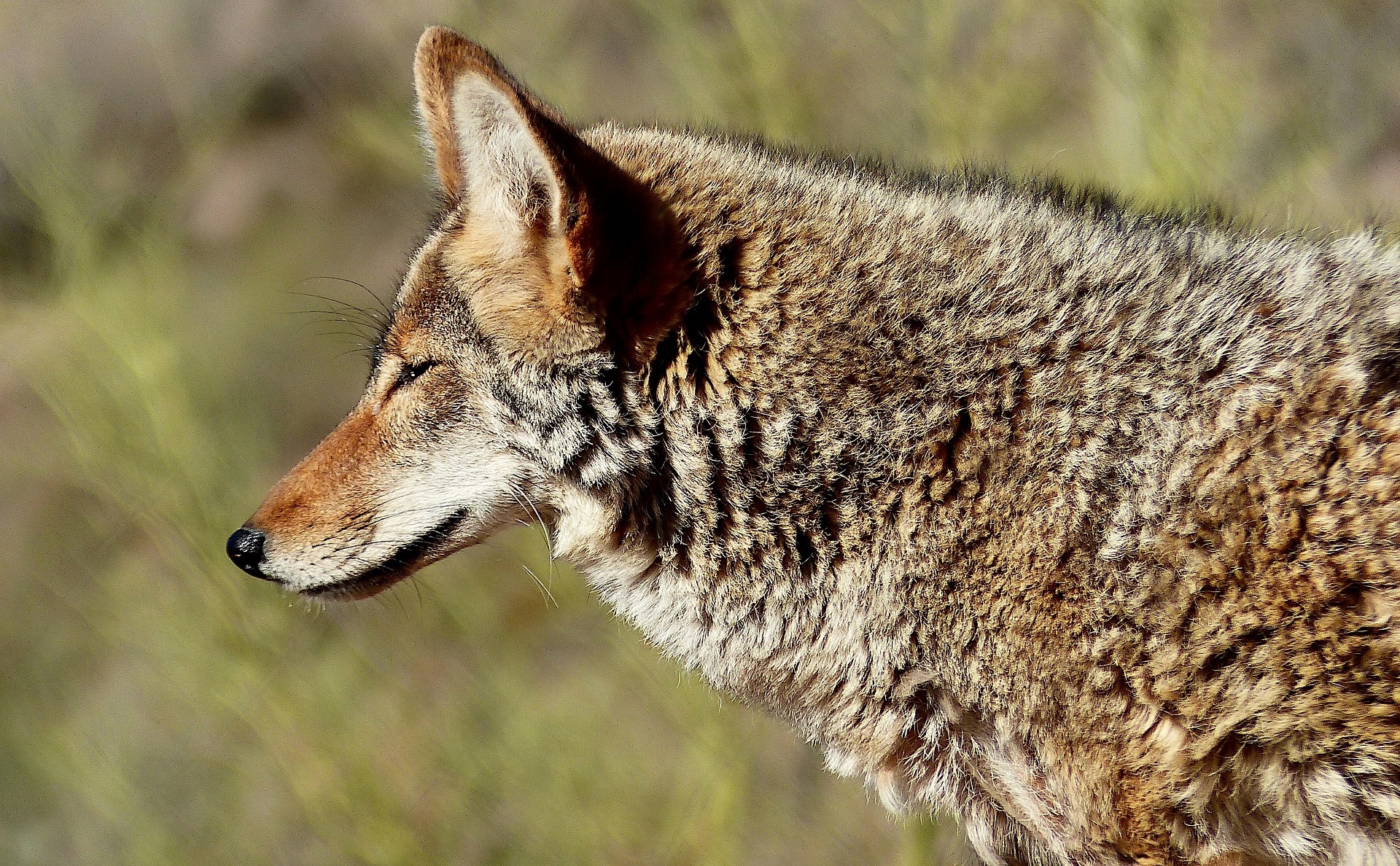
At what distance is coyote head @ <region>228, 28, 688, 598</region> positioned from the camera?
2.69m

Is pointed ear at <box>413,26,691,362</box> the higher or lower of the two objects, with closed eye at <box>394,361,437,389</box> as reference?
higher

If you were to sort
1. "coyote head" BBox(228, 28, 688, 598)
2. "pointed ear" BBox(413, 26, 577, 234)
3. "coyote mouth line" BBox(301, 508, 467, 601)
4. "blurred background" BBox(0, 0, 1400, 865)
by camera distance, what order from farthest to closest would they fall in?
1. "blurred background" BBox(0, 0, 1400, 865)
2. "coyote mouth line" BBox(301, 508, 467, 601)
3. "coyote head" BBox(228, 28, 688, 598)
4. "pointed ear" BBox(413, 26, 577, 234)

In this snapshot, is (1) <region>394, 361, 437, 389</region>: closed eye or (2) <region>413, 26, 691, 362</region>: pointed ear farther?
(1) <region>394, 361, 437, 389</region>: closed eye

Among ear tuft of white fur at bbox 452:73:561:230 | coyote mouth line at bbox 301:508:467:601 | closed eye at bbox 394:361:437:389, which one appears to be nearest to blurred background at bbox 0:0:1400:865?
coyote mouth line at bbox 301:508:467:601

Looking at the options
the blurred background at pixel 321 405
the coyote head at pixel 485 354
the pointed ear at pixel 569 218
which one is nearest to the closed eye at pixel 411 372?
the coyote head at pixel 485 354

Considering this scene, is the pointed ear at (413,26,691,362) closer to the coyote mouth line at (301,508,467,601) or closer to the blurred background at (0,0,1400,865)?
the coyote mouth line at (301,508,467,601)

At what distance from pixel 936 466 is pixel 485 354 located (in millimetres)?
1194

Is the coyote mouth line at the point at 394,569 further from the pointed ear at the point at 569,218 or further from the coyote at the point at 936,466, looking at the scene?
the pointed ear at the point at 569,218

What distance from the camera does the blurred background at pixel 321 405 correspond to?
6.30 m

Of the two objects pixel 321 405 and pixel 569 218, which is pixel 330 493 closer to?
pixel 569 218

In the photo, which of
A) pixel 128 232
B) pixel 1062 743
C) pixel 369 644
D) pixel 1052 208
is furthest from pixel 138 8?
pixel 1062 743

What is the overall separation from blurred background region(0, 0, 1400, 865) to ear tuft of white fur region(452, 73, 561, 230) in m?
3.61

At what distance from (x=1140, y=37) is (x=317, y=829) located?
6587 mm

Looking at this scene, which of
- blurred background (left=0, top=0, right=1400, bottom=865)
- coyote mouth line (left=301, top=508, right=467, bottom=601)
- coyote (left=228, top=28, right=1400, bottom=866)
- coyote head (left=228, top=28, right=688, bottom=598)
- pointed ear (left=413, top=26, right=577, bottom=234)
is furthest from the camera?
blurred background (left=0, top=0, right=1400, bottom=865)
